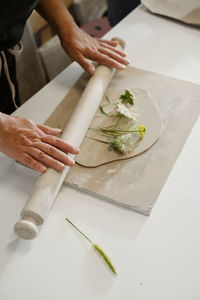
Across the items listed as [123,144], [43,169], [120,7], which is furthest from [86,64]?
[120,7]

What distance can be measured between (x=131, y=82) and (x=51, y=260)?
781 mm

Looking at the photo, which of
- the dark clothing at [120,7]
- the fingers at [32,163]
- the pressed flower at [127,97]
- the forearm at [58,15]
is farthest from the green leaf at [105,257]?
the dark clothing at [120,7]

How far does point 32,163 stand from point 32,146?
0.05 meters

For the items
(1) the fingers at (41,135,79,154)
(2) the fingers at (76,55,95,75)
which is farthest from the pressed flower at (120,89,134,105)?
(1) the fingers at (41,135,79,154)

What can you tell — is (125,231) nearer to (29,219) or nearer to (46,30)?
(29,219)

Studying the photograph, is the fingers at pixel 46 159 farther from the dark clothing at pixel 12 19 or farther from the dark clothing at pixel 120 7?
the dark clothing at pixel 120 7

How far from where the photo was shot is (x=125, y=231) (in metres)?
0.91

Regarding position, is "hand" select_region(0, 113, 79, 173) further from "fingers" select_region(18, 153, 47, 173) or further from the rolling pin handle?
the rolling pin handle

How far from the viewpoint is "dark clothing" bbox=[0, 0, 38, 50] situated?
3.65 feet

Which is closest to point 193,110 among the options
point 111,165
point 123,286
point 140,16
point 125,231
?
point 111,165

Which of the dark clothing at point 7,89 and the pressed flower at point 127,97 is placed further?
the dark clothing at point 7,89

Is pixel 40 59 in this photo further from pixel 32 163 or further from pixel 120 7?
pixel 32 163

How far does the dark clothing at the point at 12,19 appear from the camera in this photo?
3.65 feet

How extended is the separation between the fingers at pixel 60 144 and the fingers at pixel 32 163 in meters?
0.07
